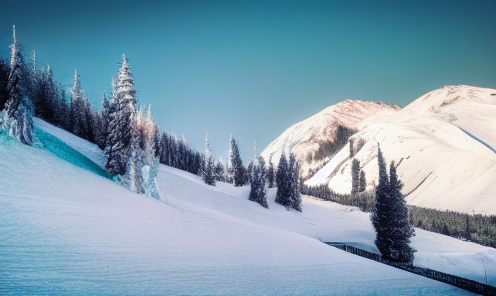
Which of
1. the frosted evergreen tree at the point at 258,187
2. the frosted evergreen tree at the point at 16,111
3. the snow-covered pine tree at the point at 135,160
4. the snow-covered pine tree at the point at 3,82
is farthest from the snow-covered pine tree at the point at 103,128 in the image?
the frosted evergreen tree at the point at 258,187

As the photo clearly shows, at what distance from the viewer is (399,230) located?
29.2 m

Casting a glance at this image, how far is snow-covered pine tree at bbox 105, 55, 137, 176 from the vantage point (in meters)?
25.9

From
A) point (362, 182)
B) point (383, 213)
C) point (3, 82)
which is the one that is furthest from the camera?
point (362, 182)

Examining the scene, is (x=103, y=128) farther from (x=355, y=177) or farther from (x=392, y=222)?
(x=355, y=177)

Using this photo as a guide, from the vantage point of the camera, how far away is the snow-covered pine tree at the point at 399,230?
1141 inches

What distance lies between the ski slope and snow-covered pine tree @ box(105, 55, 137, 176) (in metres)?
6.03

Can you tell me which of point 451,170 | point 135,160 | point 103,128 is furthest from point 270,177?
point 451,170

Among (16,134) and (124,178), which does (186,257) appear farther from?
(16,134)

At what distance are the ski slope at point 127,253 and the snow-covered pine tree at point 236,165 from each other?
63.0 m

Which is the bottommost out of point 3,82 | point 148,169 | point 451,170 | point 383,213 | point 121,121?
point 383,213

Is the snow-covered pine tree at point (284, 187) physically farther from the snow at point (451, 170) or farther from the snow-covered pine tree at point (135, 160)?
the snow at point (451, 170)

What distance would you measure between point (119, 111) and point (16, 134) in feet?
29.0

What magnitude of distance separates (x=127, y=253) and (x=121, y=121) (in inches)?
832

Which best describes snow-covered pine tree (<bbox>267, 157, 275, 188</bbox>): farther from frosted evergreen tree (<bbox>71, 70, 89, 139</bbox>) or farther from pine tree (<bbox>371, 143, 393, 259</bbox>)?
pine tree (<bbox>371, 143, 393, 259</bbox>)
